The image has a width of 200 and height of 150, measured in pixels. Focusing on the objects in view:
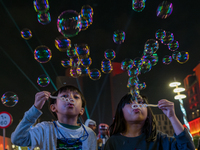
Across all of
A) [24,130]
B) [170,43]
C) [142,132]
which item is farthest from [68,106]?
[170,43]

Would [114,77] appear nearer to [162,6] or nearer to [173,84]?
[173,84]

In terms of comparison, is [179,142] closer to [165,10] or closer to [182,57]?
[165,10]

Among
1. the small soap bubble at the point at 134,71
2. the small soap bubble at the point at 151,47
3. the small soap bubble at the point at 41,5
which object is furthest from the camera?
the small soap bubble at the point at 134,71

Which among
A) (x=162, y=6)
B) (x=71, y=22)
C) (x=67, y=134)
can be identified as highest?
(x=162, y=6)

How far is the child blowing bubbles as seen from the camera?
2.07 meters

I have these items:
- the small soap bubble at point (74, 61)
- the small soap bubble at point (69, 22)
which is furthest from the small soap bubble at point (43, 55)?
the small soap bubble at point (74, 61)

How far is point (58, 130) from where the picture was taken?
217cm

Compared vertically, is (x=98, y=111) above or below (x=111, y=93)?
below

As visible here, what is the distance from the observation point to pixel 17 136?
1936mm

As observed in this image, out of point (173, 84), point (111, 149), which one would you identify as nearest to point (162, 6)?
point (111, 149)

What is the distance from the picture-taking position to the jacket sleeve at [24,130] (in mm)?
1938

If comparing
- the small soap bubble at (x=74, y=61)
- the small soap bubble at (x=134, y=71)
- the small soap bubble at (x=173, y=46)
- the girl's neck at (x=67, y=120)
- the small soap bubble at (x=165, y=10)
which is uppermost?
the small soap bubble at (x=165, y=10)

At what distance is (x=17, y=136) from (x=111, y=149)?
87cm

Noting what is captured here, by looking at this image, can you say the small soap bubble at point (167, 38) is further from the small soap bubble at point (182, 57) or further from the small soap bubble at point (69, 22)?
the small soap bubble at point (69, 22)
